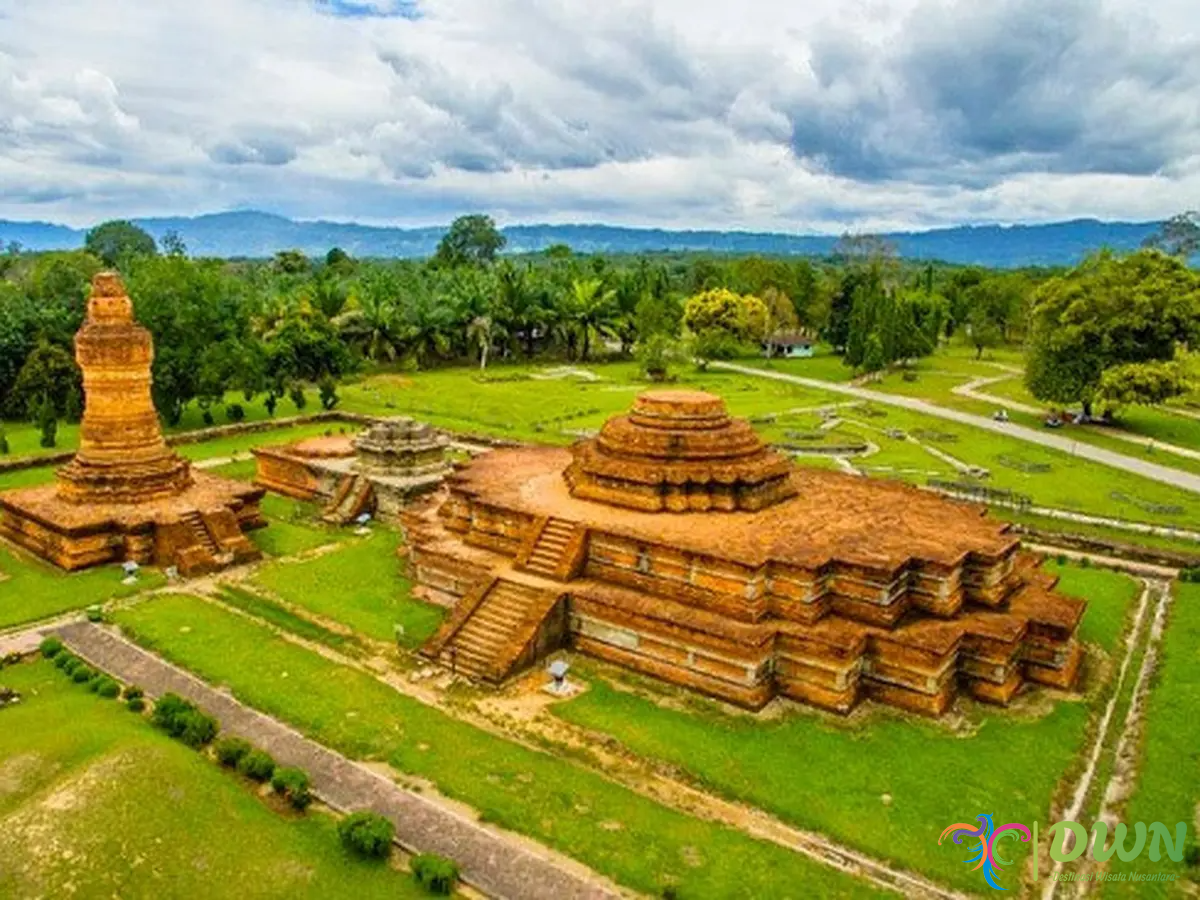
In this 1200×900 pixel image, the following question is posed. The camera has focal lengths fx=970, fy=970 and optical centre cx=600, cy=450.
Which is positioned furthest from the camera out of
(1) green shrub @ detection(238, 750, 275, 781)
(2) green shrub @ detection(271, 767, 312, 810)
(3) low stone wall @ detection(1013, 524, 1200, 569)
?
(3) low stone wall @ detection(1013, 524, 1200, 569)

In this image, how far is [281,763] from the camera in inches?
490

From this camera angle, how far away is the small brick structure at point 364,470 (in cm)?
2436

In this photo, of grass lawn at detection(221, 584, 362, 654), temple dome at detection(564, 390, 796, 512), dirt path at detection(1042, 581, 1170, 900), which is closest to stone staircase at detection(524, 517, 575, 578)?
temple dome at detection(564, 390, 796, 512)

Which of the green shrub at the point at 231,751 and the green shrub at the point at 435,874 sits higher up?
the green shrub at the point at 435,874

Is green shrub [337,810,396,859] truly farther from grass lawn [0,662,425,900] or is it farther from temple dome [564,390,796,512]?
temple dome [564,390,796,512]

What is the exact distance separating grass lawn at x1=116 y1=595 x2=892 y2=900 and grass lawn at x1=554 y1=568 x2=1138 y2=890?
1007mm

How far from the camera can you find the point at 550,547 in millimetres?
17688

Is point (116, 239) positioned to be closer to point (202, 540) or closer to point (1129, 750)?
point (202, 540)

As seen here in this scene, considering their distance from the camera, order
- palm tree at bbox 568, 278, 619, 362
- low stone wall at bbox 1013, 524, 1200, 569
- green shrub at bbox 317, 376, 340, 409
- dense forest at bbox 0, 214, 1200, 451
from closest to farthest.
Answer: low stone wall at bbox 1013, 524, 1200, 569, dense forest at bbox 0, 214, 1200, 451, green shrub at bbox 317, 376, 340, 409, palm tree at bbox 568, 278, 619, 362

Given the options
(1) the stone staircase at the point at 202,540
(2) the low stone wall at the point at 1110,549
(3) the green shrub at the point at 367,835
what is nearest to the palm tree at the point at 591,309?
(2) the low stone wall at the point at 1110,549

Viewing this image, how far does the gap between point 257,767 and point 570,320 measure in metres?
49.5

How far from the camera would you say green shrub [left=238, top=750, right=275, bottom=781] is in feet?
39.7

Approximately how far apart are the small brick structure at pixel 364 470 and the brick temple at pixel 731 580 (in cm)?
436

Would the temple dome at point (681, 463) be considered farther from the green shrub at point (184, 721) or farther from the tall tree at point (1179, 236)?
the tall tree at point (1179, 236)
